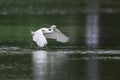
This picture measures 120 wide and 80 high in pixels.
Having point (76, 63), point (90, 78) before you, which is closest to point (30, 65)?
point (76, 63)

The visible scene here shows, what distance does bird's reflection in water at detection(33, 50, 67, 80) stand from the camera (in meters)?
12.0

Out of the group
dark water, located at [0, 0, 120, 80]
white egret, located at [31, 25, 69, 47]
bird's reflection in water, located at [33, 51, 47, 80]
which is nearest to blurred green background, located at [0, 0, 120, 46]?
dark water, located at [0, 0, 120, 80]

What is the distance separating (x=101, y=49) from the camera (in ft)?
54.3

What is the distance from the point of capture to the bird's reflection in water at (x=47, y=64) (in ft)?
39.5

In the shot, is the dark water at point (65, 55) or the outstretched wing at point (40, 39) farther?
the outstretched wing at point (40, 39)

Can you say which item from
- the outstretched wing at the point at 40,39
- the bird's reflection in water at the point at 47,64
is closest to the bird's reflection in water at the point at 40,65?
the bird's reflection in water at the point at 47,64

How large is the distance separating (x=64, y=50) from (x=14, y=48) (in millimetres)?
1336

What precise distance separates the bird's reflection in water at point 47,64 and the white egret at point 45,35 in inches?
12.4

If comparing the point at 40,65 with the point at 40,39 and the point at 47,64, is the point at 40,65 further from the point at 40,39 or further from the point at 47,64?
the point at 40,39

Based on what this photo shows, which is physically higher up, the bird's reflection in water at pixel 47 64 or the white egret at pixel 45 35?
the white egret at pixel 45 35

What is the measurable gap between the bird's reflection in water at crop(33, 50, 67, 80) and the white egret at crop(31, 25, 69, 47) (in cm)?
32

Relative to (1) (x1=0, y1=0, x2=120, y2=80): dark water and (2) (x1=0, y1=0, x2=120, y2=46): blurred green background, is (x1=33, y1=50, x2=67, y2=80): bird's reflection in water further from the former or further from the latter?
(2) (x1=0, y1=0, x2=120, y2=46): blurred green background

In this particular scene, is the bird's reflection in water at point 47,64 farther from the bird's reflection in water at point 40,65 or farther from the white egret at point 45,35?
the white egret at point 45,35

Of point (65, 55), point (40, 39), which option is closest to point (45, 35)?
point (40, 39)
